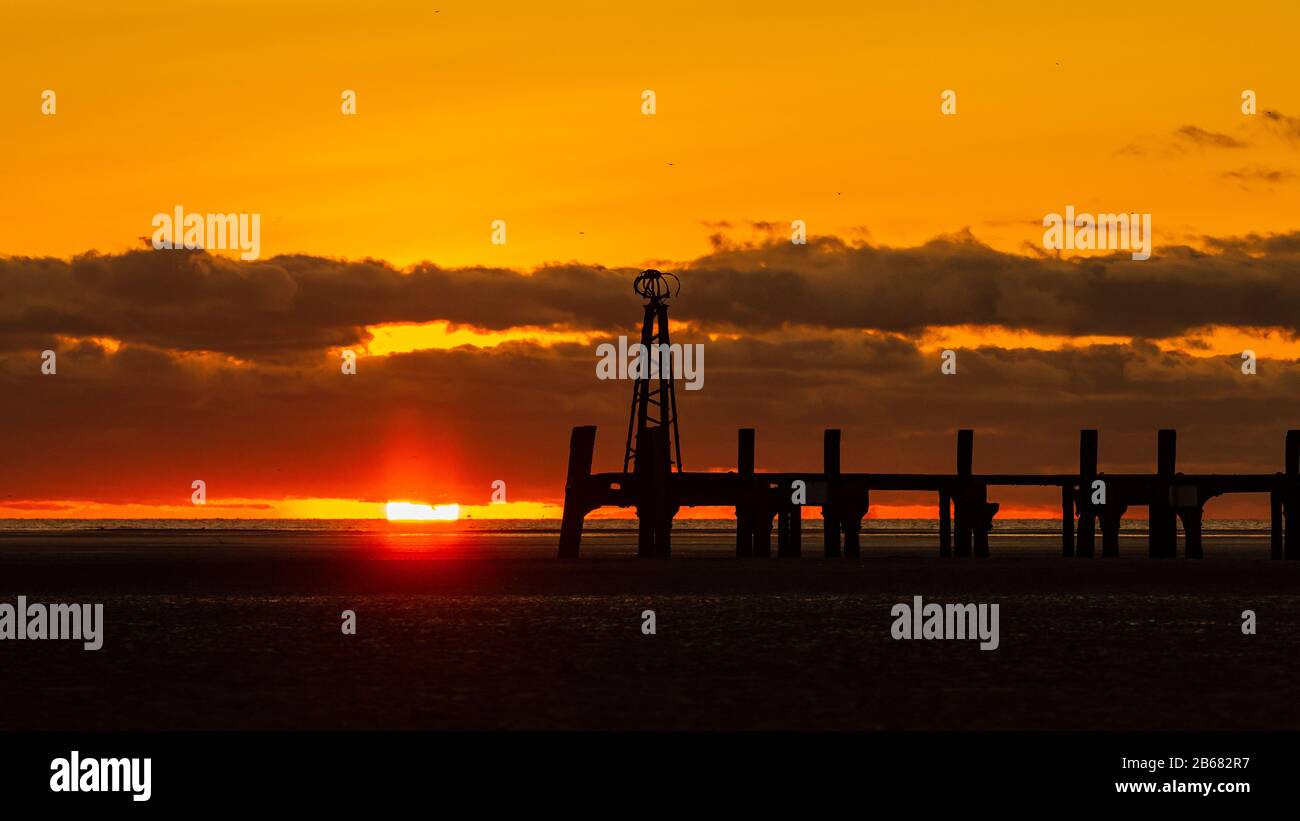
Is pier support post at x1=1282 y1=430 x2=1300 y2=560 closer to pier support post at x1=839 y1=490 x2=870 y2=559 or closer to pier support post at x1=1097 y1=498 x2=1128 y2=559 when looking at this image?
pier support post at x1=1097 y1=498 x2=1128 y2=559

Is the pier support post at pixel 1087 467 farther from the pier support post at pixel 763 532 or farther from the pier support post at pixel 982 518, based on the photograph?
the pier support post at pixel 763 532

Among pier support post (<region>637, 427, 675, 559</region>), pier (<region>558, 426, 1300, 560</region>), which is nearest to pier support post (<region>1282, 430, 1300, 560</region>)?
pier (<region>558, 426, 1300, 560</region>)

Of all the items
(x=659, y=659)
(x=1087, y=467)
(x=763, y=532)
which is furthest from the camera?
(x=763, y=532)

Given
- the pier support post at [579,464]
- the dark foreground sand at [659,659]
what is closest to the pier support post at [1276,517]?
the dark foreground sand at [659,659]

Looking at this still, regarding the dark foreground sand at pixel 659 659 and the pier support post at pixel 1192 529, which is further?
A: the pier support post at pixel 1192 529

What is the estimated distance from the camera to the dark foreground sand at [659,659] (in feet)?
56.3

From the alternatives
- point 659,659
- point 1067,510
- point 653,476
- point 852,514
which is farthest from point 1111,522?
point 659,659

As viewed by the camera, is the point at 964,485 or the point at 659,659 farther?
the point at 964,485

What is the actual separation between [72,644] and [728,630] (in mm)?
9229

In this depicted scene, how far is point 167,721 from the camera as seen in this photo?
16641 millimetres

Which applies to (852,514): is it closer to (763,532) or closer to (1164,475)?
(763,532)

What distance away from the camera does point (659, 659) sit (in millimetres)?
21969

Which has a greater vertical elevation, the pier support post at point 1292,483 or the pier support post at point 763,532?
the pier support post at point 1292,483
